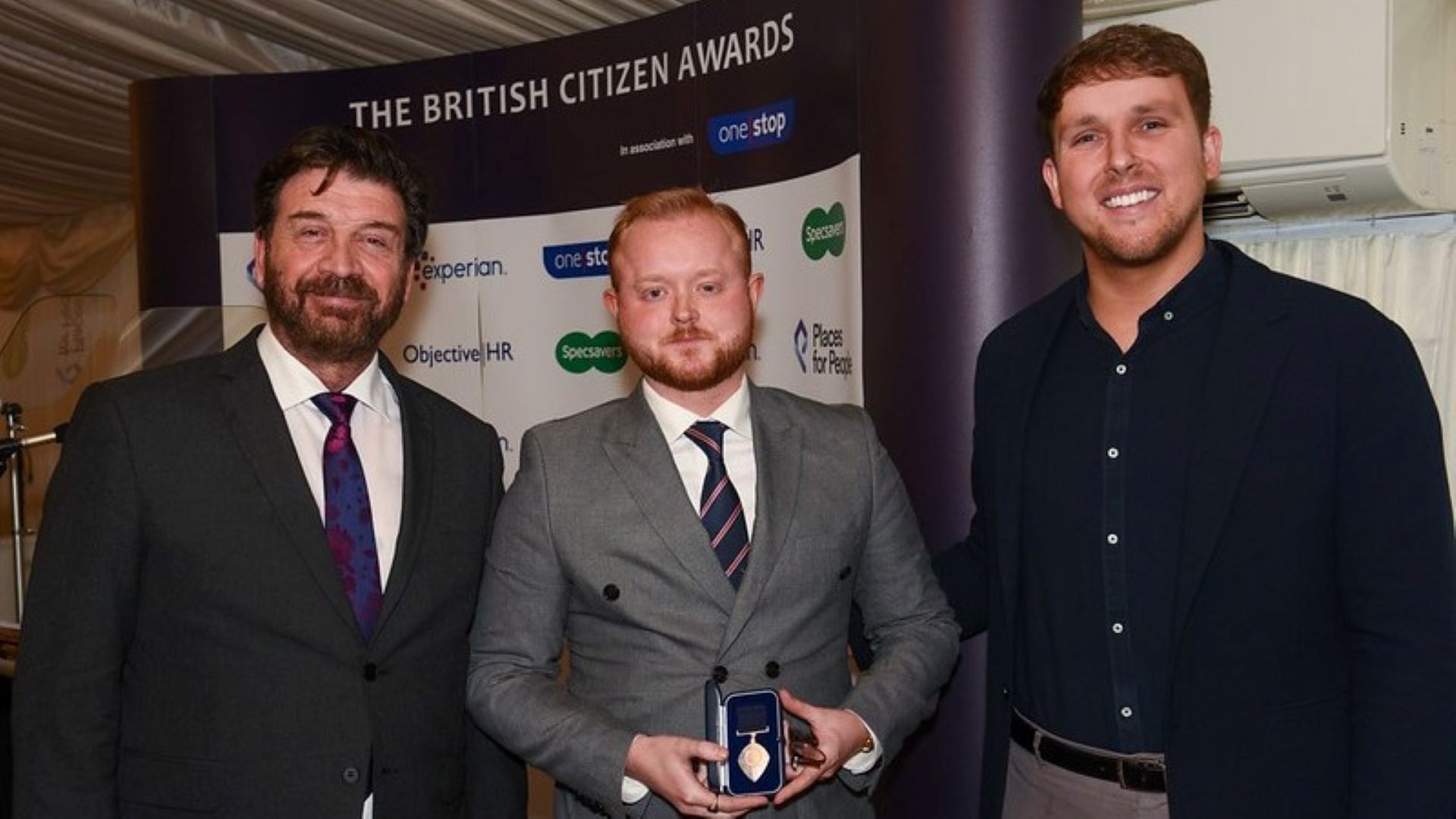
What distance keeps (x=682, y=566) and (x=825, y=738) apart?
37 centimetres

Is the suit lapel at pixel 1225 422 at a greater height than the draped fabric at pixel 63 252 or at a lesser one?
lesser

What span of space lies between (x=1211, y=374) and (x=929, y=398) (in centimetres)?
146

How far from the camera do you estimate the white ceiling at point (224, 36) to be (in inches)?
223

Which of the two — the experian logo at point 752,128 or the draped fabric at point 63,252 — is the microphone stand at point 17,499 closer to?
the experian logo at point 752,128

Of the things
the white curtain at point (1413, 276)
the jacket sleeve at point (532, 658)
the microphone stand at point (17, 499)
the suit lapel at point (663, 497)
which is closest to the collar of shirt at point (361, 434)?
the jacket sleeve at point (532, 658)

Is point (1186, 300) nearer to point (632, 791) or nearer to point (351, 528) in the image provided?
point (632, 791)

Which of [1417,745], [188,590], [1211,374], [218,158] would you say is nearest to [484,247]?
[218,158]

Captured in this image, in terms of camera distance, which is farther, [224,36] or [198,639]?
[224,36]

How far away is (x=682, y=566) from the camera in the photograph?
2.16 metres

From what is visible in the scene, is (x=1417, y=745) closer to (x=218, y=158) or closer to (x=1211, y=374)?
(x=1211, y=374)

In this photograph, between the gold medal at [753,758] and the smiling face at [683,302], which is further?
the smiling face at [683,302]

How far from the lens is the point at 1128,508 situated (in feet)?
7.27

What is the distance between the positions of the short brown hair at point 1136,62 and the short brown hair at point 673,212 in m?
0.63

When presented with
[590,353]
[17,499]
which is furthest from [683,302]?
[590,353]
